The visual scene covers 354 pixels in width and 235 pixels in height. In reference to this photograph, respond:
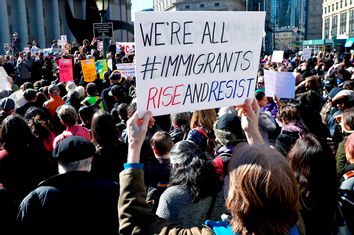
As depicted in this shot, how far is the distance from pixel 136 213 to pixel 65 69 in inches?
339

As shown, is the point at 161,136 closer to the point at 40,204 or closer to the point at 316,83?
the point at 40,204

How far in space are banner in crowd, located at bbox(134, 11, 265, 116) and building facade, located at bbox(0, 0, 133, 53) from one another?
43.7 meters

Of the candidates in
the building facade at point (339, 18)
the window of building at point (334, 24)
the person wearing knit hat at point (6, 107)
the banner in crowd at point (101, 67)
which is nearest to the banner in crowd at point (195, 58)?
the person wearing knit hat at point (6, 107)

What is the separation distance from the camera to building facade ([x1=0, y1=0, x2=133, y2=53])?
140ft

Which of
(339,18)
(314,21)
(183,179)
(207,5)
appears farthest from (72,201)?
(314,21)

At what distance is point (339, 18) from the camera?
104 m

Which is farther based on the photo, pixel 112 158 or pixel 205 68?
pixel 112 158

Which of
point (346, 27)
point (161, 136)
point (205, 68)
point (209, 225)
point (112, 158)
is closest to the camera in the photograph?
point (209, 225)

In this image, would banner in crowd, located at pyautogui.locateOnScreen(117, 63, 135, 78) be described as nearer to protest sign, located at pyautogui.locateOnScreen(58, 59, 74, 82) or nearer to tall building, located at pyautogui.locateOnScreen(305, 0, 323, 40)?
protest sign, located at pyautogui.locateOnScreen(58, 59, 74, 82)

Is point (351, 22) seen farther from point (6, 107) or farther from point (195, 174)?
point (195, 174)

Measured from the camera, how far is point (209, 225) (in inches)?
72.3

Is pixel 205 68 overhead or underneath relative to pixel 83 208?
overhead

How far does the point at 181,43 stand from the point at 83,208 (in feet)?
4.51

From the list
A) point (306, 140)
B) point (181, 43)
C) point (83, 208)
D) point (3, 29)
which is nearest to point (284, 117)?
point (306, 140)
